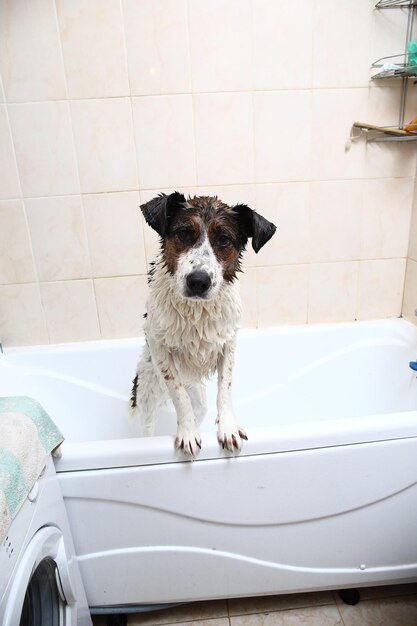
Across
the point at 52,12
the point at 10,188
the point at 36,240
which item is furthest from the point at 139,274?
the point at 52,12

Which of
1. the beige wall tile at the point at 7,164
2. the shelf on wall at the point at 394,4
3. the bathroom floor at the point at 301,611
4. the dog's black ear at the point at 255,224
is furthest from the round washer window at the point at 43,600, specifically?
the shelf on wall at the point at 394,4

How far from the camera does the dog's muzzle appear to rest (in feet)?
3.39

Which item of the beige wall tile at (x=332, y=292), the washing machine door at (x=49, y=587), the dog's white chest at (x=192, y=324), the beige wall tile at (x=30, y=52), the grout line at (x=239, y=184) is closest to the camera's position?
the washing machine door at (x=49, y=587)

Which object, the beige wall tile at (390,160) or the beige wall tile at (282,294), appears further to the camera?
the beige wall tile at (282,294)

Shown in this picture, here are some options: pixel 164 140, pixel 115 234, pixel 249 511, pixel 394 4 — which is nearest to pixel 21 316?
pixel 115 234

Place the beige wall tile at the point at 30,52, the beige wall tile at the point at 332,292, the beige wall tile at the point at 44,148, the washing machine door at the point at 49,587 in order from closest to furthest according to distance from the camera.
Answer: the washing machine door at the point at 49,587 < the beige wall tile at the point at 30,52 < the beige wall tile at the point at 44,148 < the beige wall tile at the point at 332,292

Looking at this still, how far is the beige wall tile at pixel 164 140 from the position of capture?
1.69m

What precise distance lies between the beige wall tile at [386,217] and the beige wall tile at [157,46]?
1.00m

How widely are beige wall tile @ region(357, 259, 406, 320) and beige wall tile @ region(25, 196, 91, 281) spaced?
1409 millimetres

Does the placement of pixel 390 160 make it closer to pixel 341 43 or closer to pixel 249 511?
pixel 341 43

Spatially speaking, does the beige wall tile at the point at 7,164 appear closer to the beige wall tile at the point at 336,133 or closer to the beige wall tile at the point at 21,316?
A: the beige wall tile at the point at 21,316

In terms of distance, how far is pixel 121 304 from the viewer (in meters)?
1.96

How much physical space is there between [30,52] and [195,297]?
1.35m

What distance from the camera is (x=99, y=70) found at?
5.35ft
